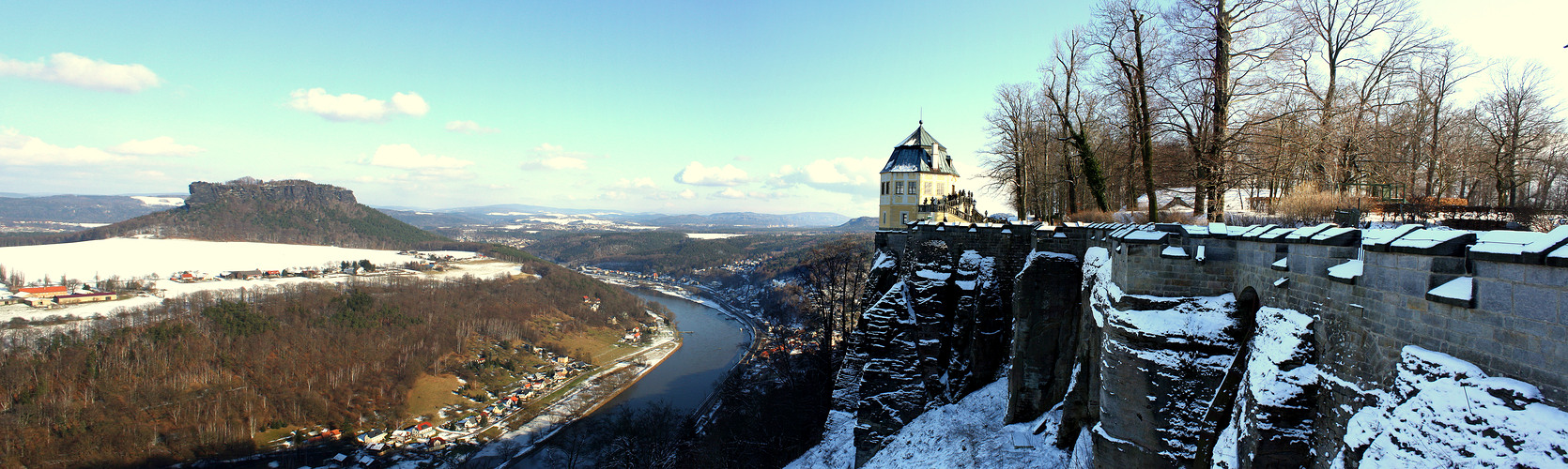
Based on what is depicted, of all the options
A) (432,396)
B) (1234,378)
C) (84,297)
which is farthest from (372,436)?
(84,297)

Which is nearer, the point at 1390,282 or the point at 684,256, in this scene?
the point at 1390,282

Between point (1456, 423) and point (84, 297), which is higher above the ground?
point (1456, 423)

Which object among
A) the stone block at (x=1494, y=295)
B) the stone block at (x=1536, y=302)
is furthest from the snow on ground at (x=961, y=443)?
the stone block at (x=1536, y=302)

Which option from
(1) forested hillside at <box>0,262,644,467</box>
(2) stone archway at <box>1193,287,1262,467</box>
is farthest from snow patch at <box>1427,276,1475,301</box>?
(1) forested hillside at <box>0,262,644,467</box>

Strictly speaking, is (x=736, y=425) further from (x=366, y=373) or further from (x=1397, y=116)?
(x=366, y=373)

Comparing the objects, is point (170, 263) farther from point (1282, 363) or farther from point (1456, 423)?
point (1456, 423)

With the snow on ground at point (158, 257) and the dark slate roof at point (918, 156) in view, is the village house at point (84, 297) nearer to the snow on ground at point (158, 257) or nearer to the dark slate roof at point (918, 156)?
the snow on ground at point (158, 257)
